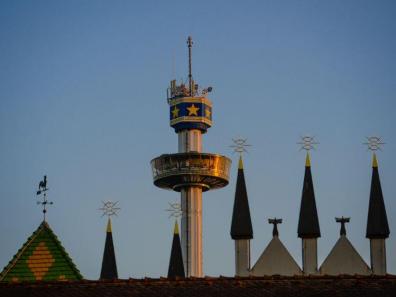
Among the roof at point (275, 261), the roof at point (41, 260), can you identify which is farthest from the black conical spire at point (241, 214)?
the roof at point (41, 260)

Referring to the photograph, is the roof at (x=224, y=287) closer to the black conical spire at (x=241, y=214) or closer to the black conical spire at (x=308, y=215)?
the black conical spire at (x=308, y=215)

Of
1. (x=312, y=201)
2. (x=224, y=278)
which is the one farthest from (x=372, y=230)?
(x=224, y=278)

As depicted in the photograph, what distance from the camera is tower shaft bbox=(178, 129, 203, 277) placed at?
154 metres

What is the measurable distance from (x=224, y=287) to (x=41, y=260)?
24.1 metres

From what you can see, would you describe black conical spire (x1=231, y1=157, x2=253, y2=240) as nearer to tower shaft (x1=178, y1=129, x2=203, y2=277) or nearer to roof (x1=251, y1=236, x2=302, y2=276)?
roof (x1=251, y1=236, x2=302, y2=276)

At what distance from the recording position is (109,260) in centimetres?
12300

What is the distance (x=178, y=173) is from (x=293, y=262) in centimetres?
4018

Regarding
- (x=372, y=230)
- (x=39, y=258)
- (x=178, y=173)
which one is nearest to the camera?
(x=39, y=258)

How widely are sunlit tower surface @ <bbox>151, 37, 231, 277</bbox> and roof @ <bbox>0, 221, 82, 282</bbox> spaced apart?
72493 mm

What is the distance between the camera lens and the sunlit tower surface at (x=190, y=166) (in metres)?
154

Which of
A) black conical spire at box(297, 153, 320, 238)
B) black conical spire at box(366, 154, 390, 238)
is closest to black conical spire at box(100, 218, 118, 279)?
black conical spire at box(297, 153, 320, 238)

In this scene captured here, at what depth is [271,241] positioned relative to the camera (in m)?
117

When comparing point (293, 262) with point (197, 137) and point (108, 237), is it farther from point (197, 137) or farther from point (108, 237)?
point (197, 137)

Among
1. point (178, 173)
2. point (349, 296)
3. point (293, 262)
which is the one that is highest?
point (178, 173)
